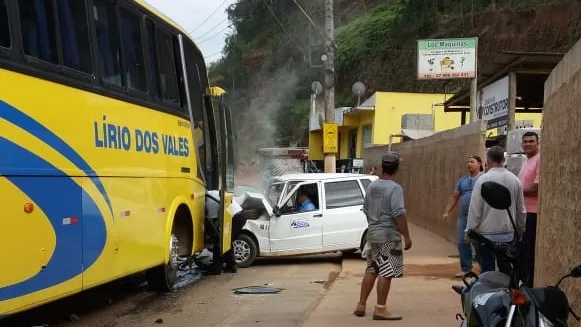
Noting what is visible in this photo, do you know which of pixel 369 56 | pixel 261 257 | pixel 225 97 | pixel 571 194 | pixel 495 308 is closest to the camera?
pixel 495 308

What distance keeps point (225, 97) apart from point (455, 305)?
5.17 meters

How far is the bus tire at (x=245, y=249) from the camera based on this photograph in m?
12.2

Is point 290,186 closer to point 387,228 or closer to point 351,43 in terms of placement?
point 387,228

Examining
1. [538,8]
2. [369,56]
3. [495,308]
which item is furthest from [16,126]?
[369,56]

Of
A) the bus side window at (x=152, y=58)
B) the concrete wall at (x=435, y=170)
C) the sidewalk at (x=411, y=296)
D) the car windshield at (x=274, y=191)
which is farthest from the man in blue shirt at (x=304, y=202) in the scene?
the bus side window at (x=152, y=58)

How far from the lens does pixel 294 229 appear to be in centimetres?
1239

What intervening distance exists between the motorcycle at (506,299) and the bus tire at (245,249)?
8.48 m

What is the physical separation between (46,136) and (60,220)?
72 centimetres

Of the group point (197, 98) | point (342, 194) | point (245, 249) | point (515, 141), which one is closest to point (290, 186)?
point (342, 194)

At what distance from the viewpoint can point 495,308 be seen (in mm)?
3250

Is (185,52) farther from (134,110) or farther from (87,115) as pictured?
(87,115)

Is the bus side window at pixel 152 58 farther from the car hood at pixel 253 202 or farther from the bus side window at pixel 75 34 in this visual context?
the car hood at pixel 253 202

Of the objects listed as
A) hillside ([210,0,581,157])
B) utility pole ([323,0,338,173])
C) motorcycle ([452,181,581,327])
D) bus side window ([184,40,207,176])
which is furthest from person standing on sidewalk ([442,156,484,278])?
utility pole ([323,0,338,173])

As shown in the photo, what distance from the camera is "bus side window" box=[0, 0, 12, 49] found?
5188mm
